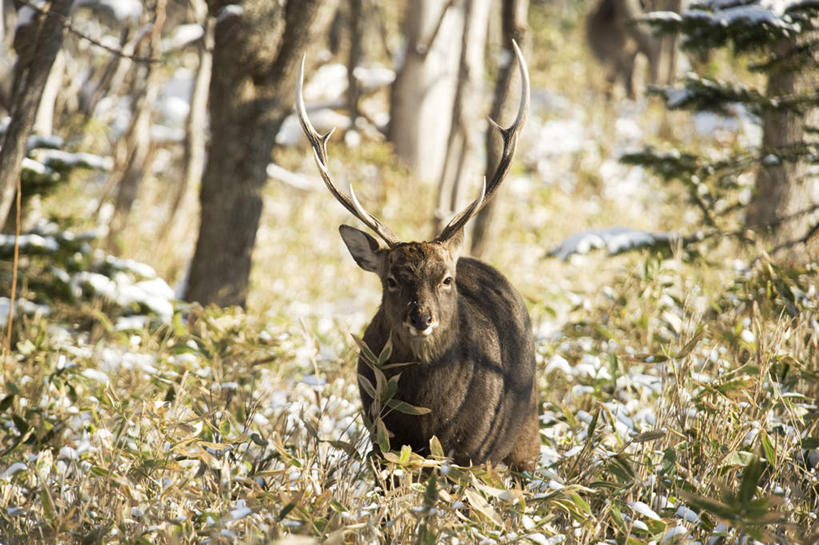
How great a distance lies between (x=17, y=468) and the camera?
393 cm

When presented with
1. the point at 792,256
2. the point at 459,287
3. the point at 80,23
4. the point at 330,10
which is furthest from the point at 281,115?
the point at 80,23

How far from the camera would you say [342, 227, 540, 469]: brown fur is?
161 inches

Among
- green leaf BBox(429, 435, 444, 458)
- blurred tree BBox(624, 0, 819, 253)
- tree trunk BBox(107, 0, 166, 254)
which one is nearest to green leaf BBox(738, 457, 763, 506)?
green leaf BBox(429, 435, 444, 458)

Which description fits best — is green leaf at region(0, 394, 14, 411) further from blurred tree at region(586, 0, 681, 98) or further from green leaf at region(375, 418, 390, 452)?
blurred tree at region(586, 0, 681, 98)

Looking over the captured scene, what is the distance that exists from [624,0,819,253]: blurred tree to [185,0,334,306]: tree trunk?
277 cm

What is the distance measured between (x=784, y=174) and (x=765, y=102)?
4.15 feet

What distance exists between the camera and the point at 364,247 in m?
4.75

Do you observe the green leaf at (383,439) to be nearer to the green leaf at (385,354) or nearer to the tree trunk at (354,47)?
the green leaf at (385,354)

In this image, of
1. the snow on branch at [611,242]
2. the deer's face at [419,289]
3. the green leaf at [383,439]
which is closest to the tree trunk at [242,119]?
the snow on branch at [611,242]

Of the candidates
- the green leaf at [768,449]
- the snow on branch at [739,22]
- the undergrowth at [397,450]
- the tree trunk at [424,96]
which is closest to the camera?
the undergrowth at [397,450]

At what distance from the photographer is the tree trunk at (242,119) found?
6586mm

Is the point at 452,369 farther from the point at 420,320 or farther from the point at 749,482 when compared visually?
the point at 749,482

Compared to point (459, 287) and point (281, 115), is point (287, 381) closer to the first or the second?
point (459, 287)

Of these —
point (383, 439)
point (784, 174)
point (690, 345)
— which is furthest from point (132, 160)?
point (690, 345)
